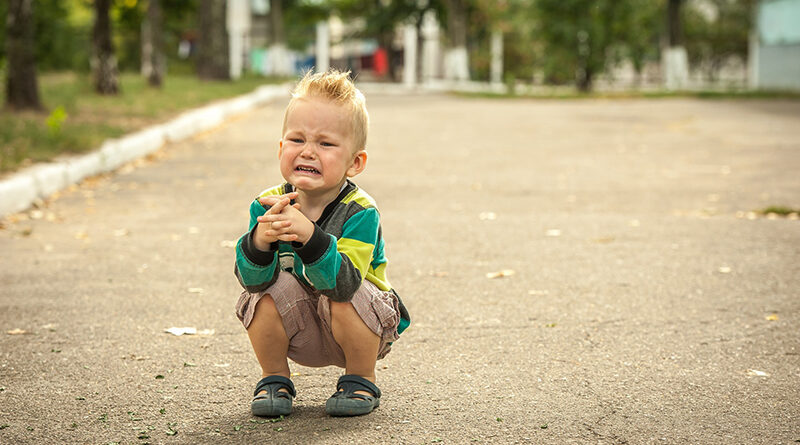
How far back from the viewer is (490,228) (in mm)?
7508

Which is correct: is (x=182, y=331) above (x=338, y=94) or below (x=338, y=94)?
below

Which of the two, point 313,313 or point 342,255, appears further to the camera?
point 313,313

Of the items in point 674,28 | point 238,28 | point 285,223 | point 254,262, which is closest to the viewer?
point 285,223

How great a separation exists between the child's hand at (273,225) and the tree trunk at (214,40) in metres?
28.4

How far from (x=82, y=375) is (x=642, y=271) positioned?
10.8 ft

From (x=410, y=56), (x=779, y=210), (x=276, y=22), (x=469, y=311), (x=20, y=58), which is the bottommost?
(x=469, y=311)

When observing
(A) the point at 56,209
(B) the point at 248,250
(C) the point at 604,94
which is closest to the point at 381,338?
(B) the point at 248,250

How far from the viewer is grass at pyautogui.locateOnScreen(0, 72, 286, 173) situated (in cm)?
1012

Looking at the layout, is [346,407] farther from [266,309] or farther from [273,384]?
[266,309]

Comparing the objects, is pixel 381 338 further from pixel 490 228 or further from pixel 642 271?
pixel 490 228

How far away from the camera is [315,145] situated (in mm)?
3176

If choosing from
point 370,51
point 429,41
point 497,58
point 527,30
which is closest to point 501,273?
point 527,30

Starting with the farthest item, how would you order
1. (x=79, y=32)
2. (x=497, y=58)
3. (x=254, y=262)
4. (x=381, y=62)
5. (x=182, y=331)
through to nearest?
(x=381, y=62) → (x=79, y=32) → (x=497, y=58) → (x=182, y=331) → (x=254, y=262)

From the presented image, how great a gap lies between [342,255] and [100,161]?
785cm
